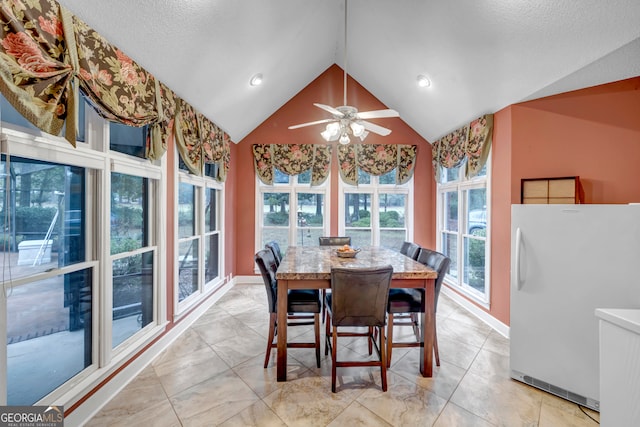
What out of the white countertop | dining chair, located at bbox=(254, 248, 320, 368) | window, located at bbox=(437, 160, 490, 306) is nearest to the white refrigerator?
the white countertop

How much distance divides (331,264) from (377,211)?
2719 millimetres

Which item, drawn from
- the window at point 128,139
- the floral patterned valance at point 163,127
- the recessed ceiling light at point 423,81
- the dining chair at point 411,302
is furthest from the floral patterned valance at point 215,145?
the recessed ceiling light at point 423,81

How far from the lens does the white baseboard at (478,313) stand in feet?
9.73

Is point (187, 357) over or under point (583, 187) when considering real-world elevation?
under

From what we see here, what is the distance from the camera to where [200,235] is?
3.57 m

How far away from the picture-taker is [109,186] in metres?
→ 1.93

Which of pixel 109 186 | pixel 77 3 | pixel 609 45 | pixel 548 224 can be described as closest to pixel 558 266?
pixel 548 224

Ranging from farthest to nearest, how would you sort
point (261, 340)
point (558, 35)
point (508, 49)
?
point (261, 340) → point (508, 49) → point (558, 35)

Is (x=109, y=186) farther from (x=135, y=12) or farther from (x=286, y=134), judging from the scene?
(x=286, y=134)

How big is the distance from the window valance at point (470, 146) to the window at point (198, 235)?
3.57m

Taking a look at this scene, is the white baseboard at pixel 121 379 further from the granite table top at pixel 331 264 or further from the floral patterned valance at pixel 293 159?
the floral patterned valance at pixel 293 159

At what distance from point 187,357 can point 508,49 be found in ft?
13.7

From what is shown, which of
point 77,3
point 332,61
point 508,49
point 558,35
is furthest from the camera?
point 332,61

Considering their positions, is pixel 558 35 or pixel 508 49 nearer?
pixel 558 35
